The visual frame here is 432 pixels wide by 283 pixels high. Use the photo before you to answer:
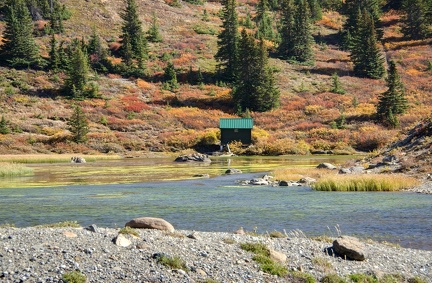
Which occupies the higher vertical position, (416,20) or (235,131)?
(416,20)

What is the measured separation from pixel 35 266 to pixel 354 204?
767 inches

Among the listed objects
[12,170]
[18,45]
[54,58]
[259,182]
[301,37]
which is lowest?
[12,170]

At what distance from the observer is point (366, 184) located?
36781mm

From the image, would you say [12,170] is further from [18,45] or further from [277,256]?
[18,45]

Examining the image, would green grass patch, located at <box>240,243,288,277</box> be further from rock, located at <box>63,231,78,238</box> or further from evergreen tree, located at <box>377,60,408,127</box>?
evergreen tree, located at <box>377,60,408,127</box>

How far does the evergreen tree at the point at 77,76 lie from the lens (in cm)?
10475

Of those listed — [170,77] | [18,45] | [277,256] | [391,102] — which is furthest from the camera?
[170,77]

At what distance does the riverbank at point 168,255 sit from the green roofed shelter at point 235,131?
68.7 m

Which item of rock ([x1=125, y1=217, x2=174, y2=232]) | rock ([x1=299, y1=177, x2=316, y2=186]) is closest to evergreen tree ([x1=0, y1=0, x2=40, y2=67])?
rock ([x1=299, y1=177, x2=316, y2=186])

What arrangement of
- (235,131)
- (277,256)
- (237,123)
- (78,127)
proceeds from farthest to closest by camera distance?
(237,123)
(235,131)
(78,127)
(277,256)

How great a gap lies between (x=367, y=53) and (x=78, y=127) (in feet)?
223

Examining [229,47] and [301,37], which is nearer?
[229,47]

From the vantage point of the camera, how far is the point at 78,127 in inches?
3292

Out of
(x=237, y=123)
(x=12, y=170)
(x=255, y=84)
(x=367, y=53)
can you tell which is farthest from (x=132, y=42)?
(x=12, y=170)
